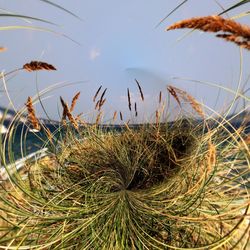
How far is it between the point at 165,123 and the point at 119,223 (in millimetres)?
765

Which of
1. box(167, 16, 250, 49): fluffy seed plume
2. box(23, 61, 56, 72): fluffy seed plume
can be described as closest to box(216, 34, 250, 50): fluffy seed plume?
box(167, 16, 250, 49): fluffy seed plume

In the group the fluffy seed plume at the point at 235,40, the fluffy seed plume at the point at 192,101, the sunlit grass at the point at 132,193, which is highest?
the fluffy seed plume at the point at 235,40

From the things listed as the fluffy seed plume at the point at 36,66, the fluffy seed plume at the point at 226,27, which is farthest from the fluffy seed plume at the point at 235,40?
the fluffy seed plume at the point at 36,66

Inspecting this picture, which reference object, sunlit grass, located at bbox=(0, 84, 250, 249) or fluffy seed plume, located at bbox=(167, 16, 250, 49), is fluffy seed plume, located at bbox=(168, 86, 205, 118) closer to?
sunlit grass, located at bbox=(0, 84, 250, 249)

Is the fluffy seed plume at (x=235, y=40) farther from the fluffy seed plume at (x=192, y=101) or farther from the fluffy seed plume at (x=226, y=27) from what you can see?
the fluffy seed plume at (x=192, y=101)

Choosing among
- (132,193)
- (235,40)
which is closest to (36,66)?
(235,40)

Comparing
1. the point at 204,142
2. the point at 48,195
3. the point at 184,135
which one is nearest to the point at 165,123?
the point at 184,135

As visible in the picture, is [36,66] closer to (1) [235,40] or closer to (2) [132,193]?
(1) [235,40]

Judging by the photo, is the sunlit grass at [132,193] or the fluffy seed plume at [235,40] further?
the sunlit grass at [132,193]

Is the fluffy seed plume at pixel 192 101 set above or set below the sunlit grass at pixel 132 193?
above

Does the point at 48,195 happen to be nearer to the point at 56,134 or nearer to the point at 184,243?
the point at 56,134

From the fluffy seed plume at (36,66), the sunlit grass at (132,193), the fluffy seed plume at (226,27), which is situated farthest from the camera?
the sunlit grass at (132,193)

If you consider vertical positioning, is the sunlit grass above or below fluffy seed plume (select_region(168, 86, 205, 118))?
below

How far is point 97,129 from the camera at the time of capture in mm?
2012
